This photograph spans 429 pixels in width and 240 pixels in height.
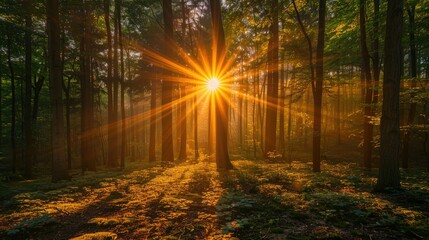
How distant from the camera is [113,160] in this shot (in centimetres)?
1850

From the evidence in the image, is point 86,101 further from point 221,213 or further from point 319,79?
point 319,79

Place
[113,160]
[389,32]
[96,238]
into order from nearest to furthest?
[96,238]
[389,32]
[113,160]

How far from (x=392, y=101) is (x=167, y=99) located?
12.5 meters

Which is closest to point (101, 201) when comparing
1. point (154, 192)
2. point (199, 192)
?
point (154, 192)

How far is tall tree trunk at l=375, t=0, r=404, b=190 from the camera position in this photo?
6.34m

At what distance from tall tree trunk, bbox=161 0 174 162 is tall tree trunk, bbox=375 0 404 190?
12.0 meters

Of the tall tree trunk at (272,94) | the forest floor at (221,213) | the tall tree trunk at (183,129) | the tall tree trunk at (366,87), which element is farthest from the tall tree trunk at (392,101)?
the tall tree trunk at (183,129)

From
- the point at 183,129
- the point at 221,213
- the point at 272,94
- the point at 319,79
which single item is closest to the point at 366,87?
the point at 319,79

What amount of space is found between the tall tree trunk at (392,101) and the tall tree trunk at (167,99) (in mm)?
12001

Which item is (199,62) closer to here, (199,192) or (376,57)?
(376,57)

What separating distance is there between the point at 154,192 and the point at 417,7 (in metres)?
16.1

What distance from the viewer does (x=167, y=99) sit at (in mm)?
16016

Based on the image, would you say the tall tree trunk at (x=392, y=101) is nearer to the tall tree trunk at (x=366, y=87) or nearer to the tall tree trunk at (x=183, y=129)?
the tall tree trunk at (x=366, y=87)

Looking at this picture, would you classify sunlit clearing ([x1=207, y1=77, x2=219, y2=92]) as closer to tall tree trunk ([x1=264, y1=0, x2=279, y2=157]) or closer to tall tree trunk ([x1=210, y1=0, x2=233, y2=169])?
tall tree trunk ([x1=264, y1=0, x2=279, y2=157])
